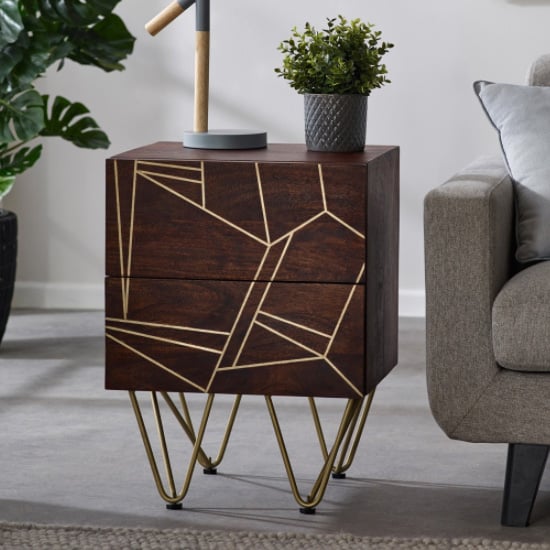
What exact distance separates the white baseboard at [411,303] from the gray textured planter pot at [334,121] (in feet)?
6.00

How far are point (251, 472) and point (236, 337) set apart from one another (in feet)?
1.35

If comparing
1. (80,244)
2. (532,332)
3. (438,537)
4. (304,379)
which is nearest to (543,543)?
(438,537)

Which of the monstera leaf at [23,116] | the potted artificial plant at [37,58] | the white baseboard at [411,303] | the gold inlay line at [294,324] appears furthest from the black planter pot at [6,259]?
the gold inlay line at [294,324]

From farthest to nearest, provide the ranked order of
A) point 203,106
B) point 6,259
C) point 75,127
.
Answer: point 75,127 < point 6,259 < point 203,106

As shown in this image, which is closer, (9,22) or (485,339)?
(485,339)

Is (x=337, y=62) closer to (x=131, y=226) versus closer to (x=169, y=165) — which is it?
(x=169, y=165)

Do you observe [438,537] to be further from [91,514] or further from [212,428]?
[212,428]

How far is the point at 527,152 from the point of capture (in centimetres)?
202

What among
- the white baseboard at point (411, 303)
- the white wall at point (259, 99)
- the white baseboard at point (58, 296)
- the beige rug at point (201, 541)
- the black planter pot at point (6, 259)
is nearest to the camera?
the beige rug at point (201, 541)

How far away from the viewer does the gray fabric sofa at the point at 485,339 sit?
175 centimetres

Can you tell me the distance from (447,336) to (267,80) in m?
2.09

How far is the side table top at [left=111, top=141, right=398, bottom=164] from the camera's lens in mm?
1805

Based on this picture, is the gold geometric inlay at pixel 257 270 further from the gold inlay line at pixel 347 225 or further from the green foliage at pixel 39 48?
the green foliage at pixel 39 48

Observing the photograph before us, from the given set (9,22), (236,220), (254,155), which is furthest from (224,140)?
(9,22)
